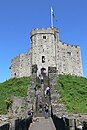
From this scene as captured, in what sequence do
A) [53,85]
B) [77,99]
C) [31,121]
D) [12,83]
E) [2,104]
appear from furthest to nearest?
[12,83], [77,99], [2,104], [53,85], [31,121]

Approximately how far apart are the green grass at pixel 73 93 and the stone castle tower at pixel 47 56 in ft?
9.98

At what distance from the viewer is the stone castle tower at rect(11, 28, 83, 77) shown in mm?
43844

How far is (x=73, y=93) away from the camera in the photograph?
3291 centimetres

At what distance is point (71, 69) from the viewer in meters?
47.2

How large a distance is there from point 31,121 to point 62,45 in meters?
31.1

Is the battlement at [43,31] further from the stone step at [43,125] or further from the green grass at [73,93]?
the stone step at [43,125]

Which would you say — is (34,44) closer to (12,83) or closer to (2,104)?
(12,83)

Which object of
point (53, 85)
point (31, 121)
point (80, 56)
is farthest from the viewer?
point (80, 56)

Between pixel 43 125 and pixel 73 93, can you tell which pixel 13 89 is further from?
pixel 43 125

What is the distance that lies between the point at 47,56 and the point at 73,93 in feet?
40.0

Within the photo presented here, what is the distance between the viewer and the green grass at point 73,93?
2558 cm

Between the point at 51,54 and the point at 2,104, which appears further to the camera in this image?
the point at 51,54

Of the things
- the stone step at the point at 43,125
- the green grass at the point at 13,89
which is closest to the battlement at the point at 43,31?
the green grass at the point at 13,89

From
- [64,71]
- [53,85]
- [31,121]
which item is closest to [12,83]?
[64,71]
